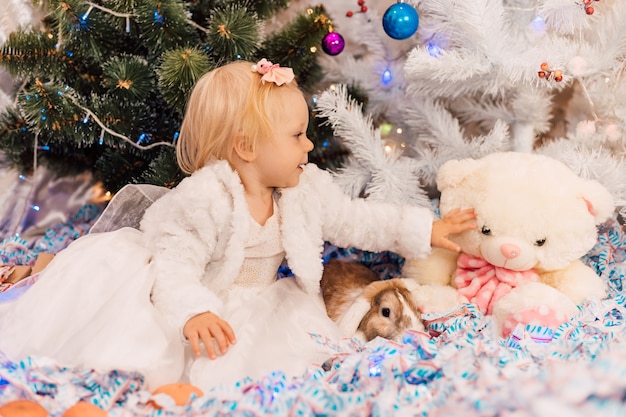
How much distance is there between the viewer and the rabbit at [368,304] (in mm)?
1187

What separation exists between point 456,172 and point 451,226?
12 cm

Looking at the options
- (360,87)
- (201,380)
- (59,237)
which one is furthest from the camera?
(59,237)

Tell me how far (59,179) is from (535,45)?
138 cm

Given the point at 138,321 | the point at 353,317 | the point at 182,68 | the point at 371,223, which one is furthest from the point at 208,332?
the point at 182,68

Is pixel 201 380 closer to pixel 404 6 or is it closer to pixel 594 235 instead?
pixel 594 235

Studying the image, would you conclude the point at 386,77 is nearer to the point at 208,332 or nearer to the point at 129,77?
the point at 129,77

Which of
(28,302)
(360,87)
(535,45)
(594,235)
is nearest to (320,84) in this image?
(360,87)

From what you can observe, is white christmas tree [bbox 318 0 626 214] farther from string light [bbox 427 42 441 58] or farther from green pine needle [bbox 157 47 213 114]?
green pine needle [bbox 157 47 213 114]

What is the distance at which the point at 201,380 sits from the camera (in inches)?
39.1

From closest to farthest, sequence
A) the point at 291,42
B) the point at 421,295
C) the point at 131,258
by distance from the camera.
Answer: the point at 131,258 → the point at 421,295 → the point at 291,42

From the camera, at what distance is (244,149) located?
45.8 inches

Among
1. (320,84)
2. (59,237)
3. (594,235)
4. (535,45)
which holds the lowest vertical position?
(59,237)

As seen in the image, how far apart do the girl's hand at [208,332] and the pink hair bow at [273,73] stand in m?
0.43

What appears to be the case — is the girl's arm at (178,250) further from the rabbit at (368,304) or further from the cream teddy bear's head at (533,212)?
the cream teddy bear's head at (533,212)
